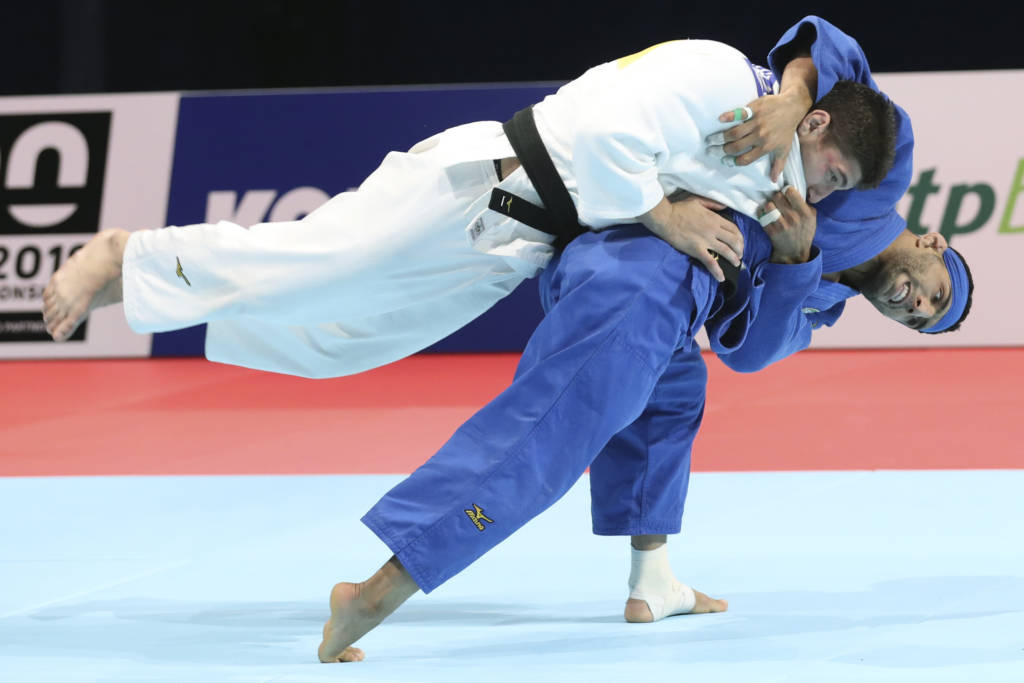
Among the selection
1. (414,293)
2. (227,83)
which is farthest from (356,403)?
(227,83)

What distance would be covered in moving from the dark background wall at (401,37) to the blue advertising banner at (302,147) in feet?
9.26

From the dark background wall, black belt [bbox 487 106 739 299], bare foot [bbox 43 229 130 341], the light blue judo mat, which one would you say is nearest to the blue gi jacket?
black belt [bbox 487 106 739 299]

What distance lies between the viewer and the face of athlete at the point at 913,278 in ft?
10.6

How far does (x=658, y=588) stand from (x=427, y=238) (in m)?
0.94

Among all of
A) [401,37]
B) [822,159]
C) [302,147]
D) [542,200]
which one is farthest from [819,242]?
[401,37]

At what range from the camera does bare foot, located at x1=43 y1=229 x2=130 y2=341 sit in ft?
10.3

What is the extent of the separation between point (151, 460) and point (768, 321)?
2.83 metres

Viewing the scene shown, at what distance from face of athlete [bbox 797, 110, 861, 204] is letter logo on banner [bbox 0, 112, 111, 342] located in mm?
5658

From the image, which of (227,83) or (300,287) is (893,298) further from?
(227,83)

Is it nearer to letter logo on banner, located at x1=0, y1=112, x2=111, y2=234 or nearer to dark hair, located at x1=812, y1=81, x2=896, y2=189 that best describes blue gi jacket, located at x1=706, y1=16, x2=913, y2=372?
dark hair, located at x1=812, y1=81, x2=896, y2=189

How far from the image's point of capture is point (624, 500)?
3.03 m

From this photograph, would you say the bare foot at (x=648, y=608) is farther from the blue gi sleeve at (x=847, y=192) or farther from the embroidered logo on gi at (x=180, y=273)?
the embroidered logo on gi at (x=180, y=273)

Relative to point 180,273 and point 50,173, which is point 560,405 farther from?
point 50,173

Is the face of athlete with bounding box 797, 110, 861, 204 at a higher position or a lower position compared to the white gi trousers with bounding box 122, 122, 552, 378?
higher
